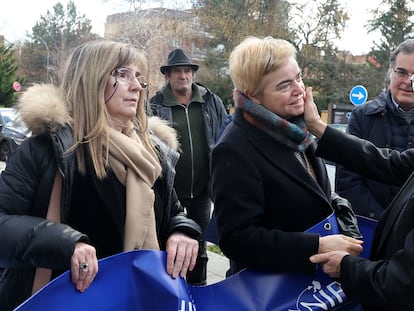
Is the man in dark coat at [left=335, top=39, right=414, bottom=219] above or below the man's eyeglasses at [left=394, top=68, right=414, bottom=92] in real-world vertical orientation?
below

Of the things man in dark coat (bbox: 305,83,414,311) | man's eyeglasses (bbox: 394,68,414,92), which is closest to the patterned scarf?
man in dark coat (bbox: 305,83,414,311)

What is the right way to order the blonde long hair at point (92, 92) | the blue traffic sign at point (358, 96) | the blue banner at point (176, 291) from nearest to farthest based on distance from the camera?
1. the blue banner at point (176, 291)
2. the blonde long hair at point (92, 92)
3. the blue traffic sign at point (358, 96)

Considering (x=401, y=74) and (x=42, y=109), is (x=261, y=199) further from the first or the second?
(x=401, y=74)

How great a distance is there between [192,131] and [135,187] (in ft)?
7.59

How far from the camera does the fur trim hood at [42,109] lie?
1825 millimetres

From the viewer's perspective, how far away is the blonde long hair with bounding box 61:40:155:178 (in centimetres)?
190

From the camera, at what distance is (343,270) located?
1.71 metres

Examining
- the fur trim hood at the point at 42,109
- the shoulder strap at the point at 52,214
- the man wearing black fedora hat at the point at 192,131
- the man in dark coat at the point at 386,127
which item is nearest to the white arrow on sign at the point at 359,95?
the man wearing black fedora hat at the point at 192,131

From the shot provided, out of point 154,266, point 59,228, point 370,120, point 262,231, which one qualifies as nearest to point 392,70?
A: point 370,120

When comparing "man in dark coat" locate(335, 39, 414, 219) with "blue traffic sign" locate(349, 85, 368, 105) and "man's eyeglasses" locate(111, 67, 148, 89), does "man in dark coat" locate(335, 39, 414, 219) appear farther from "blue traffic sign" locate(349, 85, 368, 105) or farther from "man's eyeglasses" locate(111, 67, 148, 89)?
"blue traffic sign" locate(349, 85, 368, 105)

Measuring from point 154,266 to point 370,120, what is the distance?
201cm

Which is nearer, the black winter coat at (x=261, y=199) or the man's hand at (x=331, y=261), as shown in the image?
the man's hand at (x=331, y=261)

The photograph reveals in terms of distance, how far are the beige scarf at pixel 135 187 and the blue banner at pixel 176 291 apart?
156 millimetres

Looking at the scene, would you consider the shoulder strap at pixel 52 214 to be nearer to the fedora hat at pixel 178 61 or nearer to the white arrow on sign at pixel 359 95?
the fedora hat at pixel 178 61
